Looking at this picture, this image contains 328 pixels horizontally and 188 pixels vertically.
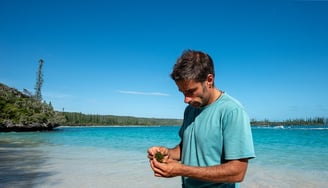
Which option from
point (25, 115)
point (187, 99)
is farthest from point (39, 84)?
point (187, 99)

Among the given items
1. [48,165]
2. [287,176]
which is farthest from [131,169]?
[287,176]

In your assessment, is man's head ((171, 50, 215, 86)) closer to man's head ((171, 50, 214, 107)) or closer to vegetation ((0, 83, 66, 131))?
man's head ((171, 50, 214, 107))

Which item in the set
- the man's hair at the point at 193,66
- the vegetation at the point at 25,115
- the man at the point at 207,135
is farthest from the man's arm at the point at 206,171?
the vegetation at the point at 25,115

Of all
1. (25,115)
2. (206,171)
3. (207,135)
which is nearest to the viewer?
(206,171)

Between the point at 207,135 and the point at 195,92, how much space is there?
0.30 metres

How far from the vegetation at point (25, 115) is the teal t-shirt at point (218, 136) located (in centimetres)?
5513

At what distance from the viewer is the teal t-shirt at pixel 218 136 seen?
1.83m

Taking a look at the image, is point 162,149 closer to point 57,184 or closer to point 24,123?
point 57,184

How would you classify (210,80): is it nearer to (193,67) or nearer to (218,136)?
(193,67)

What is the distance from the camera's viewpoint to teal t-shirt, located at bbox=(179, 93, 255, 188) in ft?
6.00

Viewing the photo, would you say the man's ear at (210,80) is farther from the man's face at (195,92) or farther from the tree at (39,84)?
the tree at (39,84)

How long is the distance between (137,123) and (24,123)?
5711 inches

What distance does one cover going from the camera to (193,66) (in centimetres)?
193

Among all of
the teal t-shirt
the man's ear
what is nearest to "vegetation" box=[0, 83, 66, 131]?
the teal t-shirt
